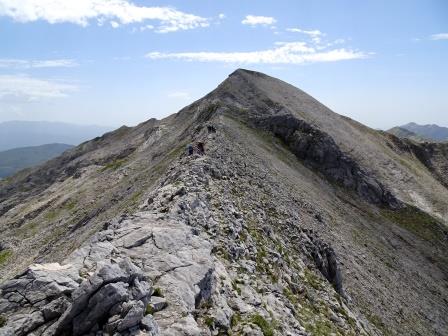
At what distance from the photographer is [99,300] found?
45.1 feet

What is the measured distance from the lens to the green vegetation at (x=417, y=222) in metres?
68.6

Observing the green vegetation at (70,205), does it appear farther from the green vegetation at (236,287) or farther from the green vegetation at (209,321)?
the green vegetation at (209,321)

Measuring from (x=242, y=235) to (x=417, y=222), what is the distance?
5454cm

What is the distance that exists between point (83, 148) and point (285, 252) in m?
115

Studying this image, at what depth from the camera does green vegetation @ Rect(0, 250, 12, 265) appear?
56.8 meters

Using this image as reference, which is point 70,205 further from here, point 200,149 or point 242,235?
point 242,235

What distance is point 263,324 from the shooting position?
722 inches

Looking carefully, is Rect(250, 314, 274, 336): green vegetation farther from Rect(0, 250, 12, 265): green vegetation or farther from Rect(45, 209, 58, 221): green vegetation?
Rect(45, 209, 58, 221): green vegetation

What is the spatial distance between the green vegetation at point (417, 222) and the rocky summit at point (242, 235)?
28cm

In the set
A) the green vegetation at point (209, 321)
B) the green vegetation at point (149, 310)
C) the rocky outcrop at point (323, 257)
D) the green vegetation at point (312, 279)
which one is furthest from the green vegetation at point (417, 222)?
the green vegetation at point (149, 310)

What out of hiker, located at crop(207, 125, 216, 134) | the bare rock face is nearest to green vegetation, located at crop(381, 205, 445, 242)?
hiker, located at crop(207, 125, 216, 134)

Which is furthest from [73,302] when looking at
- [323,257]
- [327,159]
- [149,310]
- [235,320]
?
[327,159]

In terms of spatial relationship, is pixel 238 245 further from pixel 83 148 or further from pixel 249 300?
pixel 83 148

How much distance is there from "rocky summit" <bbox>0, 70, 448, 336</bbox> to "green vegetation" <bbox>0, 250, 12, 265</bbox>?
0.36 m
